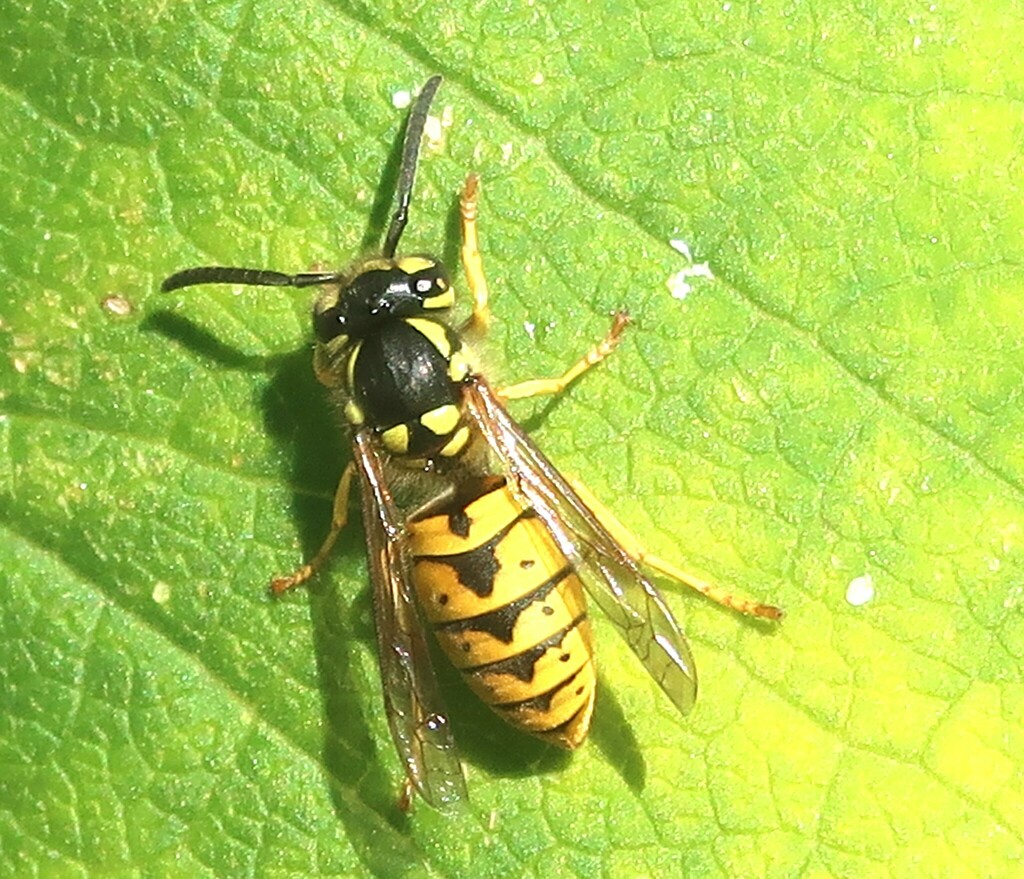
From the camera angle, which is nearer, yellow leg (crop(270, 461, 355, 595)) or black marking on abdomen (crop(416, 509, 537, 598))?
black marking on abdomen (crop(416, 509, 537, 598))

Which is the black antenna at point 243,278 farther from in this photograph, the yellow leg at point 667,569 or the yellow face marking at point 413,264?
the yellow leg at point 667,569

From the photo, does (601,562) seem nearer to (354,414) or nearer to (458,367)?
(458,367)

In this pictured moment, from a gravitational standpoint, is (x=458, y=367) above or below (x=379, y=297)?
below

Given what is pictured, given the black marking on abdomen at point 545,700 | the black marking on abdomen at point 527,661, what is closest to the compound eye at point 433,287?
the black marking on abdomen at point 527,661

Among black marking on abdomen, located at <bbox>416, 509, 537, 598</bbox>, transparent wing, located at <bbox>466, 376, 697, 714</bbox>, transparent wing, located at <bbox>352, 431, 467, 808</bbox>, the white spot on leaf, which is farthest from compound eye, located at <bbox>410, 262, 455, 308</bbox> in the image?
the white spot on leaf

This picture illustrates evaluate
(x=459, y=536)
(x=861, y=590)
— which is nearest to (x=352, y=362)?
(x=459, y=536)

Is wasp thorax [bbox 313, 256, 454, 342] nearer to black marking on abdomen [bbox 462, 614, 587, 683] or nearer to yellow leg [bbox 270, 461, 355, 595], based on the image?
yellow leg [bbox 270, 461, 355, 595]

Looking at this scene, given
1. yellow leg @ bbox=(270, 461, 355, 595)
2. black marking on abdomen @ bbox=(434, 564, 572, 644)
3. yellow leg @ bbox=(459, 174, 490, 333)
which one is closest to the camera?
black marking on abdomen @ bbox=(434, 564, 572, 644)
